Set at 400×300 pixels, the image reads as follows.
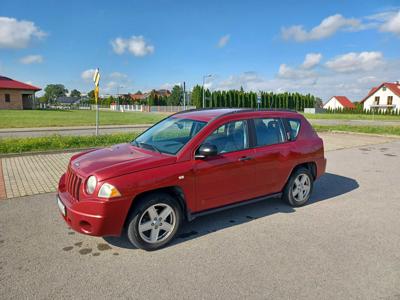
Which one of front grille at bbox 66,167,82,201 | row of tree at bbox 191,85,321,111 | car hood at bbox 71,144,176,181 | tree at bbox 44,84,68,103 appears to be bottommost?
front grille at bbox 66,167,82,201

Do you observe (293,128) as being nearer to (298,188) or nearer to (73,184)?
(298,188)

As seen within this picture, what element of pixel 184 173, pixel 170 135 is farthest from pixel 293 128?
pixel 184 173

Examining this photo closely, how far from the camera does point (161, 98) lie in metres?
95.1

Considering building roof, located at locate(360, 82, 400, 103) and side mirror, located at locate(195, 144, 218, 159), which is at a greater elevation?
building roof, located at locate(360, 82, 400, 103)

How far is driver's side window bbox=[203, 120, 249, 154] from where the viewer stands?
427 cm

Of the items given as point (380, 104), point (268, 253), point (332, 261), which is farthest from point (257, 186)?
point (380, 104)

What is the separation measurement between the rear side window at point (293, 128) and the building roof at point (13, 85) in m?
55.5

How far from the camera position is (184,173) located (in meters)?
3.85

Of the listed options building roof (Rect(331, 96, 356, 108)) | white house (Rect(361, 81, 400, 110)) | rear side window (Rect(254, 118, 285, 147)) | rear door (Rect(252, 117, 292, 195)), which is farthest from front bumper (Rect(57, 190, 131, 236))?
building roof (Rect(331, 96, 356, 108))

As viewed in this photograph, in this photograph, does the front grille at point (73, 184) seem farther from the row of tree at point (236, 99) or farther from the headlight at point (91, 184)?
the row of tree at point (236, 99)

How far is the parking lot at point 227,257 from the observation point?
9.71 ft

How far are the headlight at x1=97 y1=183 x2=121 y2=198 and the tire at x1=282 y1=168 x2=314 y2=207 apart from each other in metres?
2.93

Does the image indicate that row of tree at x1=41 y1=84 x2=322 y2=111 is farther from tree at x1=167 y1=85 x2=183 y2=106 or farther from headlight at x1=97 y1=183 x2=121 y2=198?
headlight at x1=97 y1=183 x2=121 y2=198

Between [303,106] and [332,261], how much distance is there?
92.1m
